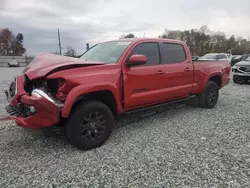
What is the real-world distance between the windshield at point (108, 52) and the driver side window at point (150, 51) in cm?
25

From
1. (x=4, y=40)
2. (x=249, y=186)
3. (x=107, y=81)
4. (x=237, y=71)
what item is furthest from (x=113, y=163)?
(x=4, y=40)

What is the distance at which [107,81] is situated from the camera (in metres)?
3.48

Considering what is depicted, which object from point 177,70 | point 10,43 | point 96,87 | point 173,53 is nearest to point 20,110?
point 96,87

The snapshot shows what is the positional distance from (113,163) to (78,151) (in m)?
0.66

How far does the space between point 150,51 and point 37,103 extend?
96.1 inches

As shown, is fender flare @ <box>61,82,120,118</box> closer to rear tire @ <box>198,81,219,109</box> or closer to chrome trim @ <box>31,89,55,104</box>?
chrome trim @ <box>31,89,55,104</box>

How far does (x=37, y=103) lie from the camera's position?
2938 mm

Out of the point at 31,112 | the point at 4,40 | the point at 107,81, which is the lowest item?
the point at 31,112

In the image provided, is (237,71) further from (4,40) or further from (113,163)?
(4,40)

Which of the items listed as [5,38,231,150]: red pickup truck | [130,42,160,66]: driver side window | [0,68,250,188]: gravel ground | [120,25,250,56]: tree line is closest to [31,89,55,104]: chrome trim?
[5,38,231,150]: red pickup truck

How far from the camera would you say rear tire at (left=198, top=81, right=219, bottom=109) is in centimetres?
580

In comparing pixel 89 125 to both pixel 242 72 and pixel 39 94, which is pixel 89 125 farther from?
pixel 242 72

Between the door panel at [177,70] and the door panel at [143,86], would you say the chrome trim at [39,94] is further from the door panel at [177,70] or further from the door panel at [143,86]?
the door panel at [177,70]

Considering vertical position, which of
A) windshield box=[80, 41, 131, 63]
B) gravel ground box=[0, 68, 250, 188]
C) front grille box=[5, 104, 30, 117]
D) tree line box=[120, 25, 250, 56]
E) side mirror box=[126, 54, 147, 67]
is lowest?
gravel ground box=[0, 68, 250, 188]
